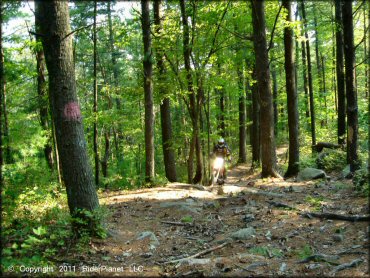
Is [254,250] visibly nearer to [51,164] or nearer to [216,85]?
[216,85]

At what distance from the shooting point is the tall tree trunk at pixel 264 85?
11.8m

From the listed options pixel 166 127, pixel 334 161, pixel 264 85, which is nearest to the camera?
pixel 264 85

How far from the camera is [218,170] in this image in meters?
13.4

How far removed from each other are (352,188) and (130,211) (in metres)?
5.84

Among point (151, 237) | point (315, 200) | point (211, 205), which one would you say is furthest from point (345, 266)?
point (211, 205)

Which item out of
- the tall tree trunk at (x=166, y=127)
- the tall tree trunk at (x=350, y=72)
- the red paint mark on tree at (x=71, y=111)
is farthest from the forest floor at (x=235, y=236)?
the tall tree trunk at (x=166, y=127)

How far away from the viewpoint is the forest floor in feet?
15.8

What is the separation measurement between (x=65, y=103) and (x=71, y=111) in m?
0.17

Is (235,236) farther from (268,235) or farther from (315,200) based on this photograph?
(315,200)

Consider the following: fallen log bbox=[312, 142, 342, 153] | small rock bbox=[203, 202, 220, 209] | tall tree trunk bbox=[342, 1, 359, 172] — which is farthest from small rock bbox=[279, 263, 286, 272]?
fallen log bbox=[312, 142, 342, 153]

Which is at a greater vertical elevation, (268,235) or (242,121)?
(242,121)

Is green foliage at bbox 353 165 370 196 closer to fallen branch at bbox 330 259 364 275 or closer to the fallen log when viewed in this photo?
fallen branch at bbox 330 259 364 275

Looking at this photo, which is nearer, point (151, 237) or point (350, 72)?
point (151, 237)

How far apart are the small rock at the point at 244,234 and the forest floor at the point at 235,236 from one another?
19 mm
